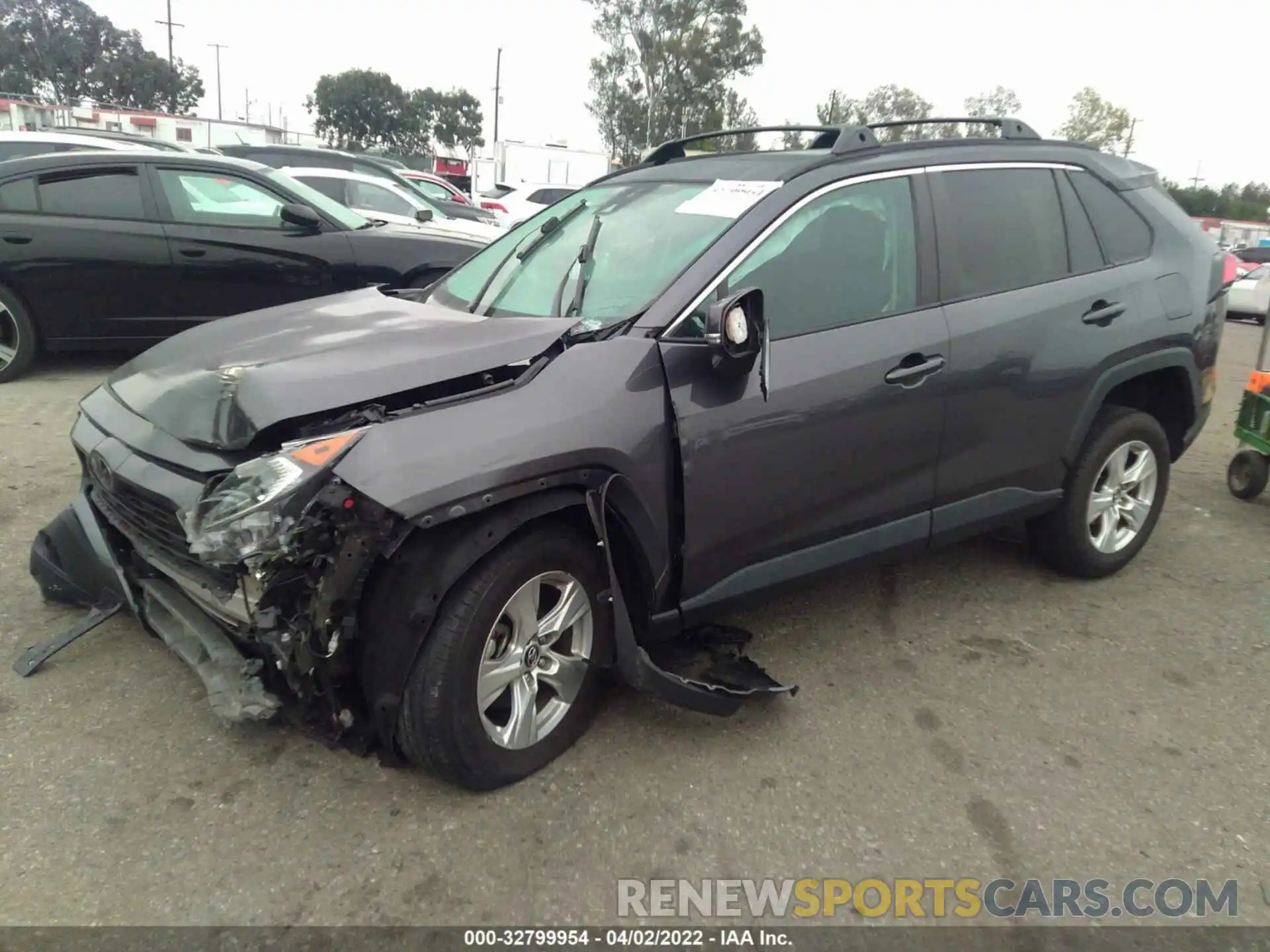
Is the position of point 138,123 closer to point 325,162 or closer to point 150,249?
point 325,162

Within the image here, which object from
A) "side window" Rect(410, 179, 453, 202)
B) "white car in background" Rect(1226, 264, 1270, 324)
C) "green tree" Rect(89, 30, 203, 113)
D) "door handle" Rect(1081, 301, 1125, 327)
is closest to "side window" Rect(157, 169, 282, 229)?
"door handle" Rect(1081, 301, 1125, 327)

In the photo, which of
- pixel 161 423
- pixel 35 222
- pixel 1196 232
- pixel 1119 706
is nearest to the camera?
pixel 161 423

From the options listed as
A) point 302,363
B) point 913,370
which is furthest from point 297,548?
point 913,370

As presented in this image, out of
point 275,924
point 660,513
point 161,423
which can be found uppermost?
point 161,423

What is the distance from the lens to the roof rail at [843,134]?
3475 millimetres

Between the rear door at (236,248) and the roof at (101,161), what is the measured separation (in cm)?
7

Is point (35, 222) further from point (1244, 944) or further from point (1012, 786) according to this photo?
point (1244, 944)

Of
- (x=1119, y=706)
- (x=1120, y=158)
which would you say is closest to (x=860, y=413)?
(x=1119, y=706)

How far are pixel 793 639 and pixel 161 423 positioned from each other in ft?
7.64

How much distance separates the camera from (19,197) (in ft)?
21.7

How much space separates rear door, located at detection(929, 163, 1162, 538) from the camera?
11.5 ft

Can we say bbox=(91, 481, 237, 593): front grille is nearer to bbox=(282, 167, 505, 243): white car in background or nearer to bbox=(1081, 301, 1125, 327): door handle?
bbox=(1081, 301, 1125, 327): door handle

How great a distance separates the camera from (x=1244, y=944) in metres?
2.29

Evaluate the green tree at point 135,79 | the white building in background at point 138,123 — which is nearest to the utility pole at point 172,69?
the green tree at point 135,79
